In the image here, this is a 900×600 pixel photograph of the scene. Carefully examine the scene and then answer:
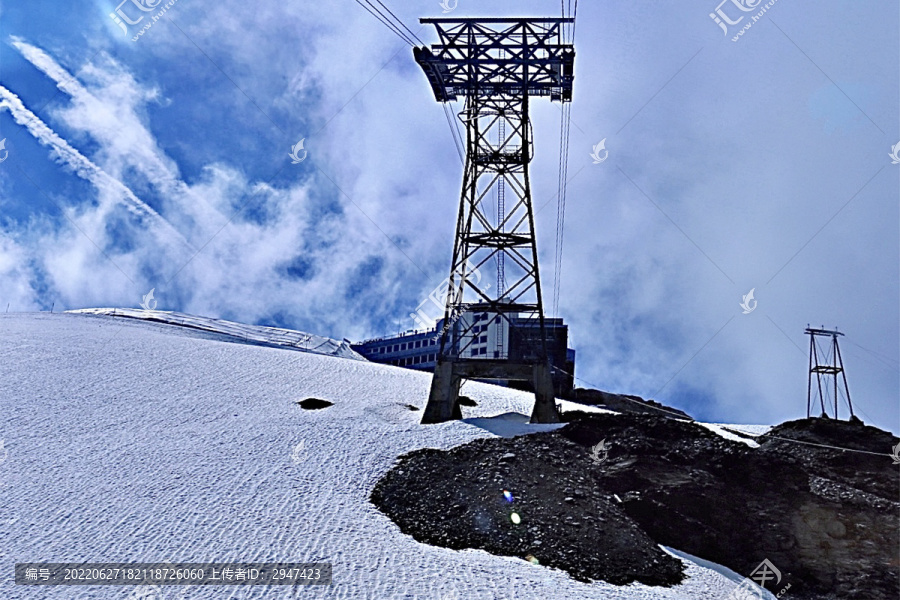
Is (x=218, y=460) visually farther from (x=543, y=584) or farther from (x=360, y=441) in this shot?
(x=543, y=584)

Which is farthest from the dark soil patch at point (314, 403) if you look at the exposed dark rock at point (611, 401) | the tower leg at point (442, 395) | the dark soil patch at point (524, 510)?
the exposed dark rock at point (611, 401)

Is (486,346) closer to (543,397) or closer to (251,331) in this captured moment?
(251,331)

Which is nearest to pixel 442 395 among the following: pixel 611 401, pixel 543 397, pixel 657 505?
pixel 543 397

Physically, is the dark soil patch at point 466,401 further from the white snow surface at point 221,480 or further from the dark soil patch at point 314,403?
the dark soil patch at point 314,403

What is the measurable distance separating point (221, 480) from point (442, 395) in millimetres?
8789

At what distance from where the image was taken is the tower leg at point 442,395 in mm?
21562

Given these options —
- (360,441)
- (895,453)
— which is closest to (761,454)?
(895,453)

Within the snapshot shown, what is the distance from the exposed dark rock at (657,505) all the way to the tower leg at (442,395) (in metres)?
3.73

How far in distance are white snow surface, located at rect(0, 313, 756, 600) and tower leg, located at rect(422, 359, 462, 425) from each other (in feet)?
2.45

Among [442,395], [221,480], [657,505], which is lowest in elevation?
[221,480]


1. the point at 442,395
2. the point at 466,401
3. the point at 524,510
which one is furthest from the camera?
the point at 466,401

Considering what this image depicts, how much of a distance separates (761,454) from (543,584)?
10.0m

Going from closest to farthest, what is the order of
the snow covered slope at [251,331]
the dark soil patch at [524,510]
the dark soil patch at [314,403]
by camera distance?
1. the dark soil patch at [524,510]
2. the dark soil patch at [314,403]
3. the snow covered slope at [251,331]

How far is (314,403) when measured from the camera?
81.5 feet
